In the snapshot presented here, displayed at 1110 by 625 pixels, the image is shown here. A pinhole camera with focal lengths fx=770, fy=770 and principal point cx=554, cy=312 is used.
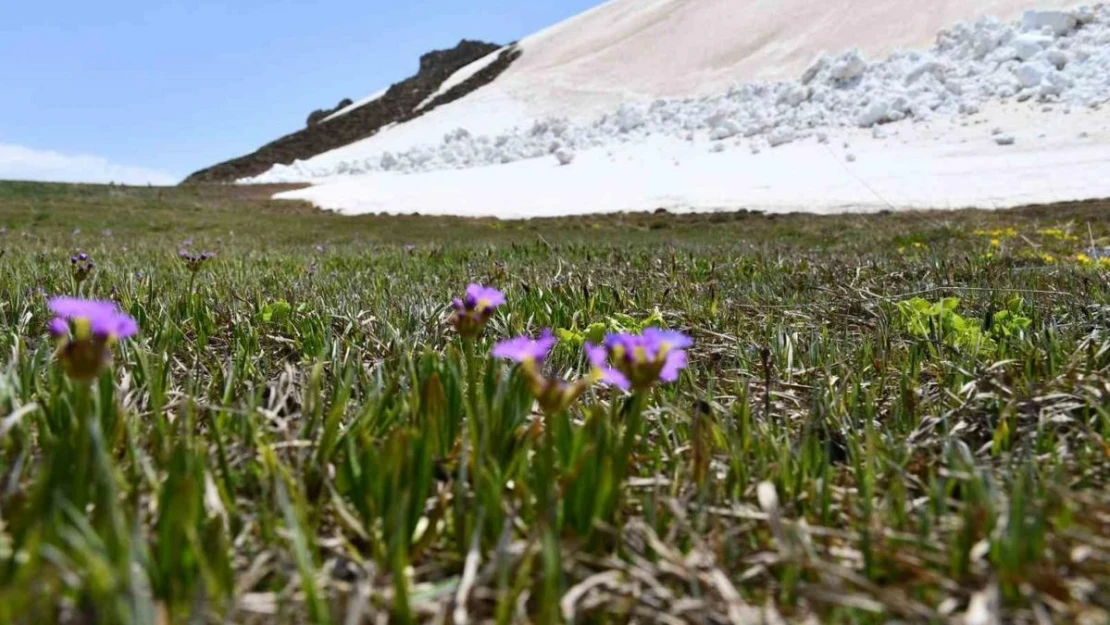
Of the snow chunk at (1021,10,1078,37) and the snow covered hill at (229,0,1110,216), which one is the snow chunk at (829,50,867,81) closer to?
the snow covered hill at (229,0,1110,216)

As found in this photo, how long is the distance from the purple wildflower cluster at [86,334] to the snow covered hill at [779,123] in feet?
50.4

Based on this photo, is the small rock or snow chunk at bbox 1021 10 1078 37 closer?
snow chunk at bbox 1021 10 1078 37

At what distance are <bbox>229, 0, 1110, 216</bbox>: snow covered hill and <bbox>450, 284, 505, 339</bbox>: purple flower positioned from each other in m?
14.9

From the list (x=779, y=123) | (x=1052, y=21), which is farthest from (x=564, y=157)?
(x=1052, y=21)

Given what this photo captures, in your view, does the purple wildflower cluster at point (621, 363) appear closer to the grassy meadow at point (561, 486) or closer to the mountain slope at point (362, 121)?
the grassy meadow at point (561, 486)

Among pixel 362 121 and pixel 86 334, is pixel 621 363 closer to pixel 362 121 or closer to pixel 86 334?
pixel 86 334

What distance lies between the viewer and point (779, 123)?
26891 mm

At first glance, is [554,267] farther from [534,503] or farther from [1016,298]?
[534,503]

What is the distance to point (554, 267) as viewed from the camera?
4.63 metres

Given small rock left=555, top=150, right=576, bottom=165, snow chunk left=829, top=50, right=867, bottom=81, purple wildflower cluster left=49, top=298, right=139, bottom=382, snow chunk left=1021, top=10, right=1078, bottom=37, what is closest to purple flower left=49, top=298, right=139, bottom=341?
purple wildflower cluster left=49, top=298, right=139, bottom=382

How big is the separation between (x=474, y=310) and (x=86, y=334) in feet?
1.59

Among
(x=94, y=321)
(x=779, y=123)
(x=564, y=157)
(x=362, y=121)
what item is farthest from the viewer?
(x=362, y=121)

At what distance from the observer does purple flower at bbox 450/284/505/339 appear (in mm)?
1094

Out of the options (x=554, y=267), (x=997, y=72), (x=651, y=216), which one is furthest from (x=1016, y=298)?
(x=997, y=72)
